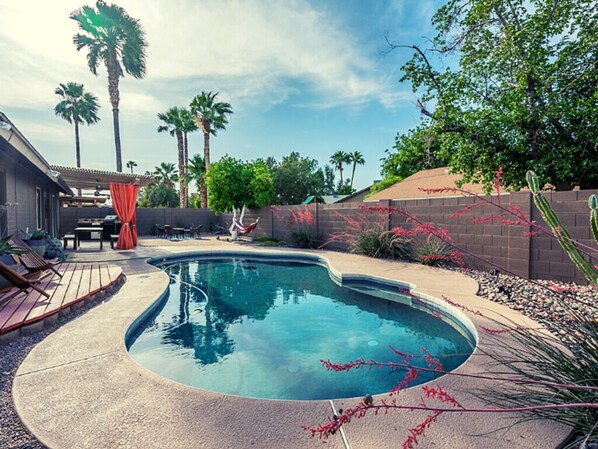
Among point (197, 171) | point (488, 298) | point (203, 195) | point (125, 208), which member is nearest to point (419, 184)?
point (488, 298)

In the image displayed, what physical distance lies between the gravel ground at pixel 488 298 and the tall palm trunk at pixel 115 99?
19.4 metres

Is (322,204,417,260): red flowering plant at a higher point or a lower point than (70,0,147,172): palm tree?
lower

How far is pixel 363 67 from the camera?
435 inches

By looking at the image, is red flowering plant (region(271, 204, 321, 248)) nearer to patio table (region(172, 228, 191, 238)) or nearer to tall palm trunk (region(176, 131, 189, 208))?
patio table (region(172, 228, 191, 238))

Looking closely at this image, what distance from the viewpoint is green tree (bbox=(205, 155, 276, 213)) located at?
13.7 meters

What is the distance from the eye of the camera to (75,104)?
26.4 meters

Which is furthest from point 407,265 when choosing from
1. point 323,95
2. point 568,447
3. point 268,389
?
point 323,95

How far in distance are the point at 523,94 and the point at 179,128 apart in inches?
862

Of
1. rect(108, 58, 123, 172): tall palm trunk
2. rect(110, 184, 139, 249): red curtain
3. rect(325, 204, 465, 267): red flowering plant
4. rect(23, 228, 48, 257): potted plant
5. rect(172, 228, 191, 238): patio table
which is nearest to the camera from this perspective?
rect(23, 228, 48, 257): potted plant

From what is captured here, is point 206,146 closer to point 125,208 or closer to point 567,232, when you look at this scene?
point 125,208

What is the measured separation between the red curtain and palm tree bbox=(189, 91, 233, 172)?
1140 centimetres

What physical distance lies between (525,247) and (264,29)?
8316 millimetres

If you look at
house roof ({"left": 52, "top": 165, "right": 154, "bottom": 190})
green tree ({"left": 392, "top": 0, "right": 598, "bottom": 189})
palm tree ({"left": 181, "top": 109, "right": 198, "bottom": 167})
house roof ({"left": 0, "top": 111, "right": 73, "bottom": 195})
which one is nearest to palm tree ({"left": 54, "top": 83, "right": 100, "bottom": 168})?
palm tree ({"left": 181, "top": 109, "right": 198, "bottom": 167})

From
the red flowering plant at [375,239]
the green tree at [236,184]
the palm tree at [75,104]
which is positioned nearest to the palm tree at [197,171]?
the green tree at [236,184]
